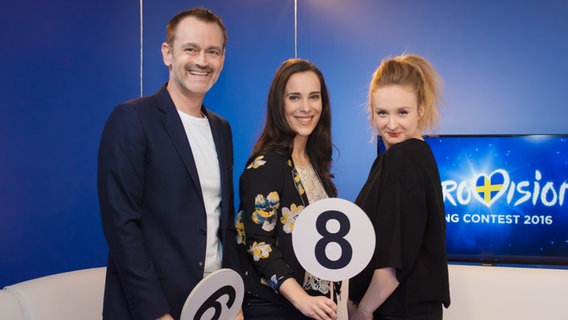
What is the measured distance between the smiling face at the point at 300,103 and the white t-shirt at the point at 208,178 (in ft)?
1.05

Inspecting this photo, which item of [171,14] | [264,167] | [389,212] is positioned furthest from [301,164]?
[171,14]

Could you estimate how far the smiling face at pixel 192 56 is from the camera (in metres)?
1.79

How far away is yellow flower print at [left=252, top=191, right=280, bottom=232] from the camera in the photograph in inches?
69.1

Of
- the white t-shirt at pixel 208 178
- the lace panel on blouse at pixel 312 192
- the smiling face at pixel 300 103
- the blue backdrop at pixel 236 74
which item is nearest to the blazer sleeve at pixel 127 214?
the white t-shirt at pixel 208 178

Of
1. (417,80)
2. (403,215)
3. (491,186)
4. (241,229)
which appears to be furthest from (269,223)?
(491,186)

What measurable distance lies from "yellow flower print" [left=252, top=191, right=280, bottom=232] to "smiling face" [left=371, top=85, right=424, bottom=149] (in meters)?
0.44

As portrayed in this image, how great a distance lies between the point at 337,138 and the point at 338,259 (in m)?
1.95

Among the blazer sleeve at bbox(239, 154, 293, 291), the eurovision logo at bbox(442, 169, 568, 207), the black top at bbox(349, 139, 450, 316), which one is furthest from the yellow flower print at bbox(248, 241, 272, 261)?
the eurovision logo at bbox(442, 169, 568, 207)

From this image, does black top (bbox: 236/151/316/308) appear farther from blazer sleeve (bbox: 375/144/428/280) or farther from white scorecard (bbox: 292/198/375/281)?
blazer sleeve (bbox: 375/144/428/280)

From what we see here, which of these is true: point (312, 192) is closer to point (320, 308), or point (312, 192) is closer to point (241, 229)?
point (241, 229)

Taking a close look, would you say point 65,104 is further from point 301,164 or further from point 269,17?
point 301,164

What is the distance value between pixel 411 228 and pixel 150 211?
2.64 ft

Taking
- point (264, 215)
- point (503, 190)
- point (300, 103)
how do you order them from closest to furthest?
point (264, 215) → point (300, 103) → point (503, 190)

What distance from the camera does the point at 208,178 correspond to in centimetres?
180
